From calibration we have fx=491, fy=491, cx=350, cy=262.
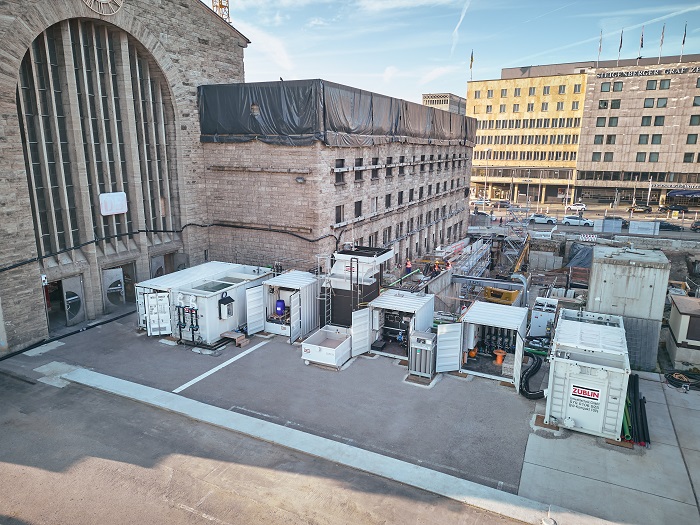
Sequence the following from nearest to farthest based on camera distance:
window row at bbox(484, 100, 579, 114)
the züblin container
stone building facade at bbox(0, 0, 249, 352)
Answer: the züblin container < stone building facade at bbox(0, 0, 249, 352) < window row at bbox(484, 100, 579, 114)

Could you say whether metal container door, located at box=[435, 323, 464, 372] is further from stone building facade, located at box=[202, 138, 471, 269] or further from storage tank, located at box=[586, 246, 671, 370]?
stone building facade, located at box=[202, 138, 471, 269]

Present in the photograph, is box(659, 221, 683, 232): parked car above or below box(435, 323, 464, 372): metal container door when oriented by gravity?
below

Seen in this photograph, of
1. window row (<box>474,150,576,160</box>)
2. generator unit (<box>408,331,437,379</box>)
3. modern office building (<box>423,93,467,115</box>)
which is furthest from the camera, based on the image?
modern office building (<box>423,93,467,115</box>)

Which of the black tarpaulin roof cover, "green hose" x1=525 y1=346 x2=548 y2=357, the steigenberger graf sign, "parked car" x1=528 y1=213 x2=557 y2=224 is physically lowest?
"parked car" x1=528 y1=213 x2=557 y2=224

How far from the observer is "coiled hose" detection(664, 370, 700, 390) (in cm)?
1938

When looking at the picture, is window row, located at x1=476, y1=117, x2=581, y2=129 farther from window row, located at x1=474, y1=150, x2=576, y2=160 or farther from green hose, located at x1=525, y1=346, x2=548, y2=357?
green hose, located at x1=525, y1=346, x2=548, y2=357

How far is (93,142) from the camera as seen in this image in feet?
82.4

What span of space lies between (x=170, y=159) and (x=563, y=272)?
33701 millimetres

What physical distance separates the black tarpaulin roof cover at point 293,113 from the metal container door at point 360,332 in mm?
10291

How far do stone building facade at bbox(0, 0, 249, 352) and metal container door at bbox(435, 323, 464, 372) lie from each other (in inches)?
706

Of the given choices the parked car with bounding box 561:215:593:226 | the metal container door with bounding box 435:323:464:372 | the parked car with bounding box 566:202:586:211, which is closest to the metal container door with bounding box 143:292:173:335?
the metal container door with bounding box 435:323:464:372

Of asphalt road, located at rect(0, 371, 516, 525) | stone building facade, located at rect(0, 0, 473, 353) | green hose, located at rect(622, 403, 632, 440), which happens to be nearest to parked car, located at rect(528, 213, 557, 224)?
stone building facade, located at rect(0, 0, 473, 353)

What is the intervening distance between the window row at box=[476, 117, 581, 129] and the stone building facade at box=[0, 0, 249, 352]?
71.4 m

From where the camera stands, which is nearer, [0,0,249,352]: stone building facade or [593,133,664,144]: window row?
[0,0,249,352]: stone building facade
